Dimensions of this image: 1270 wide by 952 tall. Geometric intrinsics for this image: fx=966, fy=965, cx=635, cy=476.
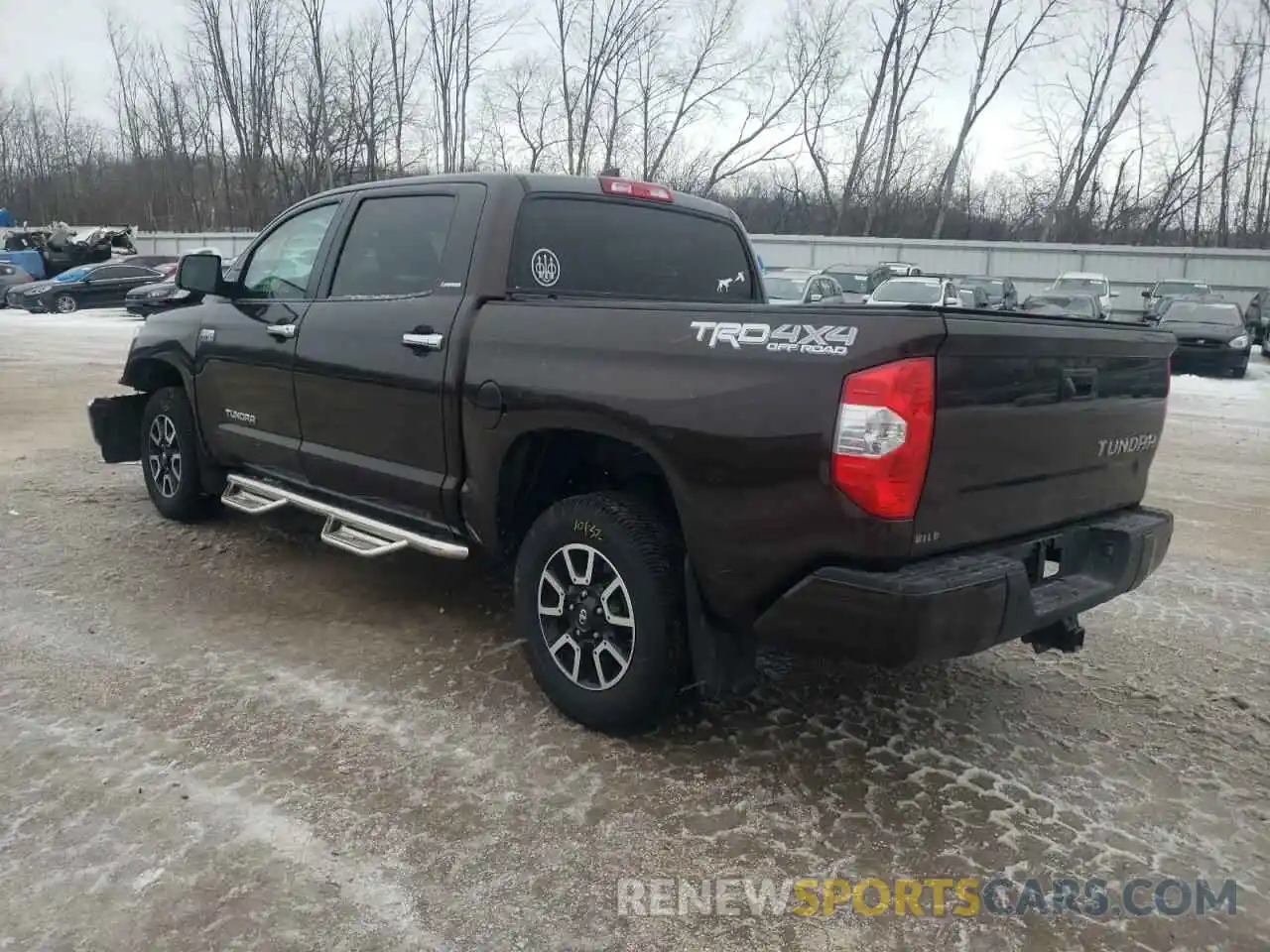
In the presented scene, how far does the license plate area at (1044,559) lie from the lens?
3123 mm

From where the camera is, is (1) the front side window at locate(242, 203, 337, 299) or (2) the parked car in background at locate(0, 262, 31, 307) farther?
(2) the parked car in background at locate(0, 262, 31, 307)

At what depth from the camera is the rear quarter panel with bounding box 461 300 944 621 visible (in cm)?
270

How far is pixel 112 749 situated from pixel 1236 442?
420 inches

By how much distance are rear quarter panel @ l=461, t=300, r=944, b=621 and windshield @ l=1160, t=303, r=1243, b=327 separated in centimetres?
1797

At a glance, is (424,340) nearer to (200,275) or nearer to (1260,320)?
(200,275)

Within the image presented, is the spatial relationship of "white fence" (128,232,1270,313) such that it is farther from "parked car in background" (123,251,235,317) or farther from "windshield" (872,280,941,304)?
"parked car in background" (123,251,235,317)

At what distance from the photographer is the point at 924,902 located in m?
2.62

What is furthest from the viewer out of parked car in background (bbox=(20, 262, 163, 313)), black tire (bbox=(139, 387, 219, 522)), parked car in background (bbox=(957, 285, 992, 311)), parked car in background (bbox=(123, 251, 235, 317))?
Result: parked car in background (bbox=(20, 262, 163, 313))

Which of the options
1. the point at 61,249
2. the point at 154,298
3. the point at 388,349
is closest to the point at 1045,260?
the point at 154,298

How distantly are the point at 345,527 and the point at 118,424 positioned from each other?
276 centimetres

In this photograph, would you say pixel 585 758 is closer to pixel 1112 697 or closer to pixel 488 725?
pixel 488 725

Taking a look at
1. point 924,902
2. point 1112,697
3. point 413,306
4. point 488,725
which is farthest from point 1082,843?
point 413,306

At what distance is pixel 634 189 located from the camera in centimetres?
438

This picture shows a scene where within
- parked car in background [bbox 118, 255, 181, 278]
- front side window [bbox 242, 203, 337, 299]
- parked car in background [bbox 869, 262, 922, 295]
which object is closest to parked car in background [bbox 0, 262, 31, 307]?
parked car in background [bbox 118, 255, 181, 278]
